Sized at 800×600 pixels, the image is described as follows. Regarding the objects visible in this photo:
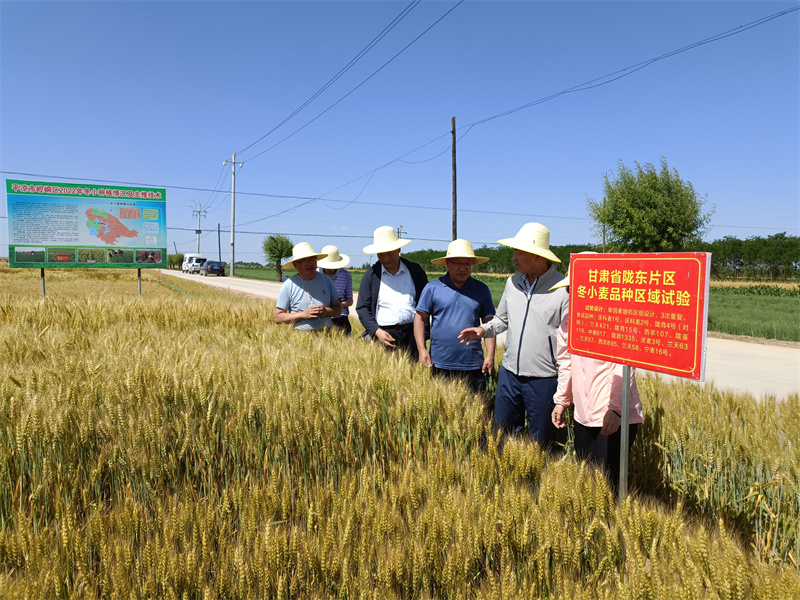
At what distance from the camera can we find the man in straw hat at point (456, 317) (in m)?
3.96

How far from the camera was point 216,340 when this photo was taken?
176 inches

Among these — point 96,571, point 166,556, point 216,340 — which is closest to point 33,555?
point 96,571

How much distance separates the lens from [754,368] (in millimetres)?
8336

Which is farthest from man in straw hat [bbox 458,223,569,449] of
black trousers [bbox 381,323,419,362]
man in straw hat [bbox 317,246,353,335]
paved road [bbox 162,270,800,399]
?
paved road [bbox 162,270,800,399]

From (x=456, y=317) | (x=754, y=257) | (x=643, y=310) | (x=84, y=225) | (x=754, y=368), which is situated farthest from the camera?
→ (x=754, y=257)

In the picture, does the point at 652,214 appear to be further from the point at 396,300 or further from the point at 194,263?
the point at 194,263

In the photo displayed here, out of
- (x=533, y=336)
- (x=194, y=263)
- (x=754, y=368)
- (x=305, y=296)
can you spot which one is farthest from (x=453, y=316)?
(x=194, y=263)

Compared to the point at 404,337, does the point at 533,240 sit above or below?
above

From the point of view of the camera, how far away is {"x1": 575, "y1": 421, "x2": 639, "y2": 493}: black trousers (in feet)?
9.11

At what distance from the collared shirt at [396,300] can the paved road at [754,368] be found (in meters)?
4.00

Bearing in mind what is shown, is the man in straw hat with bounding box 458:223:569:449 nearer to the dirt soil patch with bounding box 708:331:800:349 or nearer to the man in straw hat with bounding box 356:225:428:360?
the man in straw hat with bounding box 356:225:428:360

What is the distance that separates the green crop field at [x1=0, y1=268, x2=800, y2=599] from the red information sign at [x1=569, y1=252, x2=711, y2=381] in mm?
569

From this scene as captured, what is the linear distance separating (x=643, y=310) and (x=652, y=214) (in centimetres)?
1848

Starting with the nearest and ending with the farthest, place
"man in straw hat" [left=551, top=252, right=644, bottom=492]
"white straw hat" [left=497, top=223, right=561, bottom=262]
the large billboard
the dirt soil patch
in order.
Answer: "man in straw hat" [left=551, top=252, right=644, bottom=492] → "white straw hat" [left=497, top=223, right=561, bottom=262] → the dirt soil patch → the large billboard
